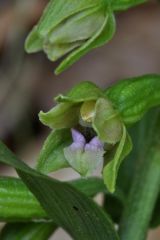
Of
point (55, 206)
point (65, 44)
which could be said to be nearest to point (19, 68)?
point (65, 44)

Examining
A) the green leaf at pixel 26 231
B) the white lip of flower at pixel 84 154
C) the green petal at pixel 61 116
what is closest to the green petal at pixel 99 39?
the green petal at pixel 61 116

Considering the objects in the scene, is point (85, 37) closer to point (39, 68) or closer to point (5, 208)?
point (5, 208)

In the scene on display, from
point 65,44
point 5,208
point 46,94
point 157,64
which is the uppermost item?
point 65,44

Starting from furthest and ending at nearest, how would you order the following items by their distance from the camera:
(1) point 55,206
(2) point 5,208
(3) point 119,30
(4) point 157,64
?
(3) point 119,30 → (4) point 157,64 → (2) point 5,208 → (1) point 55,206

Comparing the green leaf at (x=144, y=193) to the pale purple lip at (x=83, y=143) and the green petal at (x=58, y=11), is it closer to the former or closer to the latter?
the pale purple lip at (x=83, y=143)

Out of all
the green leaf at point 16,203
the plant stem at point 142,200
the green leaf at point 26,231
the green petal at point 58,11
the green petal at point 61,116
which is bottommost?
the plant stem at point 142,200

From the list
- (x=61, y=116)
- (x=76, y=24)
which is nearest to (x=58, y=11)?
(x=76, y=24)

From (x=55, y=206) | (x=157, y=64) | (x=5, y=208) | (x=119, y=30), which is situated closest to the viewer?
(x=55, y=206)

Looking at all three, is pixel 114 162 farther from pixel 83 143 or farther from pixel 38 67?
pixel 38 67
